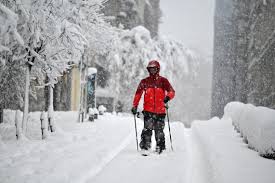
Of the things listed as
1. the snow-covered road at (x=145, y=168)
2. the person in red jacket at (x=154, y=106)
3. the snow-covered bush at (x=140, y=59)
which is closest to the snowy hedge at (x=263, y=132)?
the snow-covered road at (x=145, y=168)

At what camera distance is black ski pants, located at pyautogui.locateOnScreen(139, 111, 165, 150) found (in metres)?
7.25

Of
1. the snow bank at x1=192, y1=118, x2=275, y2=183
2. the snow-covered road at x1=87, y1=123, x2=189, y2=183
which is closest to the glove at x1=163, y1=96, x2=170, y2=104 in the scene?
the snow-covered road at x1=87, y1=123, x2=189, y2=183

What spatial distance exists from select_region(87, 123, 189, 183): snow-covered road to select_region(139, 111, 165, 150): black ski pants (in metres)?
0.23

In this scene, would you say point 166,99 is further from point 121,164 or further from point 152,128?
point 121,164

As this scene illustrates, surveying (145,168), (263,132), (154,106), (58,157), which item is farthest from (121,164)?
(263,132)

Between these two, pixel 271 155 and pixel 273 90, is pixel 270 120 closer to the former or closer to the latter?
pixel 271 155

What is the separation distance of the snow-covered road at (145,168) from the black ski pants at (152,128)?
0.74 feet

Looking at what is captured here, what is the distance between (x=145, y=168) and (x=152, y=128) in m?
1.71

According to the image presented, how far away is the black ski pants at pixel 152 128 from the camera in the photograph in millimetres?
7250

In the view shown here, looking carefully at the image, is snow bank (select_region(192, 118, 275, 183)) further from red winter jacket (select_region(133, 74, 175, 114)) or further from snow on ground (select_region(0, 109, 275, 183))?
red winter jacket (select_region(133, 74, 175, 114))

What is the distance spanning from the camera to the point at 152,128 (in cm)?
733

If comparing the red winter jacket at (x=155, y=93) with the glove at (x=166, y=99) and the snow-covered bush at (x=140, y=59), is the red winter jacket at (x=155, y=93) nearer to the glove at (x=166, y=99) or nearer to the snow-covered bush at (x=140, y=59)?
the glove at (x=166, y=99)

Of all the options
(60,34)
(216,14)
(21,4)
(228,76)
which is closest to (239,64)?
(228,76)

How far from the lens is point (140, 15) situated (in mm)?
36594
